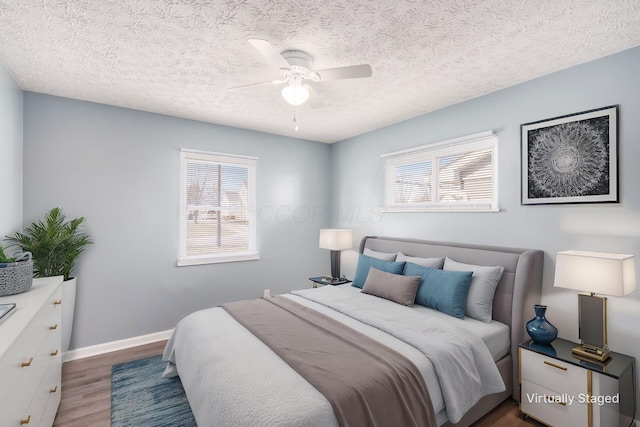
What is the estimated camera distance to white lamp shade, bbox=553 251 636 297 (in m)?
1.93

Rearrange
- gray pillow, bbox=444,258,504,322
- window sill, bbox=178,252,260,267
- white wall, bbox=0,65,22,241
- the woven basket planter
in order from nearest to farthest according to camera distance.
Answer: the woven basket planter
white wall, bbox=0,65,22,241
gray pillow, bbox=444,258,504,322
window sill, bbox=178,252,260,267

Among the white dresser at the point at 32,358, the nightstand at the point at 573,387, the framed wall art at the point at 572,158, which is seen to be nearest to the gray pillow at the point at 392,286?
the nightstand at the point at 573,387

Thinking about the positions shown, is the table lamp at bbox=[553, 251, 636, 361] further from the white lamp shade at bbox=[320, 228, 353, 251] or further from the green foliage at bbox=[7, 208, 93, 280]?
the green foliage at bbox=[7, 208, 93, 280]

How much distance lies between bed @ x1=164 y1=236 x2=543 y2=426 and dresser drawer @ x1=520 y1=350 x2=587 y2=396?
6.6 inches

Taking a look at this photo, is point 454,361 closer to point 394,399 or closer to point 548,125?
point 394,399

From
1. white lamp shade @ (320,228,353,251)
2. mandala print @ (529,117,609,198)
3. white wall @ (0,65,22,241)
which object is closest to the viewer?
mandala print @ (529,117,609,198)

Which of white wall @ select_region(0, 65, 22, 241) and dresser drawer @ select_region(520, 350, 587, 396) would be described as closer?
dresser drawer @ select_region(520, 350, 587, 396)

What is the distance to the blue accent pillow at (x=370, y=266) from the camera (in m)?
3.23

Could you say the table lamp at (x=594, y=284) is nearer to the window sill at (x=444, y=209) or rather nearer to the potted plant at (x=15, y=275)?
the window sill at (x=444, y=209)

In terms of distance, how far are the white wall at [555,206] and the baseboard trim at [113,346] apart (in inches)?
123

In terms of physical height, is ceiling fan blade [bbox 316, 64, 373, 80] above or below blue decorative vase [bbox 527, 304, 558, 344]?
above

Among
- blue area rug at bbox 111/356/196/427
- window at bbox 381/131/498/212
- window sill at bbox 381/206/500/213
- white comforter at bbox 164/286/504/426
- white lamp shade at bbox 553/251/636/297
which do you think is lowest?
blue area rug at bbox 111/356/196/427

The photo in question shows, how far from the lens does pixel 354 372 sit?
5.45 feet

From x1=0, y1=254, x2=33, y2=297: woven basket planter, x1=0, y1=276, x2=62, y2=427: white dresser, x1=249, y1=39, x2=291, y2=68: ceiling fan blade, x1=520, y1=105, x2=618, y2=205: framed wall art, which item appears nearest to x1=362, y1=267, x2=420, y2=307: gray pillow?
x1=520, y1=105, x2=618, y2=205: framed wall art
